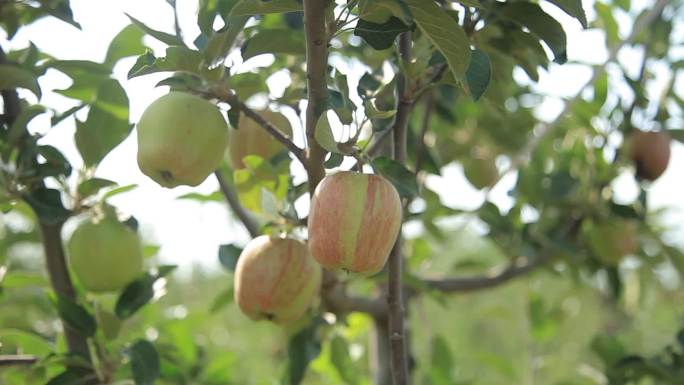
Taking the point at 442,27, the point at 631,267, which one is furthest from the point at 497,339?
the point at 442,27

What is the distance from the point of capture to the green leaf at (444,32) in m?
0.85

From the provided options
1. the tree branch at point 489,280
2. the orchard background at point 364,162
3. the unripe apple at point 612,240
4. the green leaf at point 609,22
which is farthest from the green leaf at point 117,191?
the green leaf at point 609,22

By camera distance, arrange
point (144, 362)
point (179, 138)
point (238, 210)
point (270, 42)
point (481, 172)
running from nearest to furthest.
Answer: point (179, 138) → point (270, 42) → point (144, 362) → point (238, 210) → point (481, 172)

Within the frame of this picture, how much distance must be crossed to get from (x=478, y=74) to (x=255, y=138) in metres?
0.41

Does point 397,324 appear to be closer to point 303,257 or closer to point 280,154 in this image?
point 303,257

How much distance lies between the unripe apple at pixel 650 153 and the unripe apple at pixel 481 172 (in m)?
0.40

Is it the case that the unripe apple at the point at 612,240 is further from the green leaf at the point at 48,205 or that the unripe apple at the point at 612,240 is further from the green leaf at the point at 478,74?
the green leaf at the point at 48,205

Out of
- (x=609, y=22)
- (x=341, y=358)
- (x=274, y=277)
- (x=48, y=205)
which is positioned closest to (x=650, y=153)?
(x=609, y=22)

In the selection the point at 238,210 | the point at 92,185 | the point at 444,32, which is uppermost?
the point at 444,32

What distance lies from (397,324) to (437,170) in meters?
0.45

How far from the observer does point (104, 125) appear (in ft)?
4.17

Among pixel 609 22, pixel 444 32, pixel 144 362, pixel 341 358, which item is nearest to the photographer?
pixel 444 32

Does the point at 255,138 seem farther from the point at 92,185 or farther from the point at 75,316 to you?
the point at 75,316

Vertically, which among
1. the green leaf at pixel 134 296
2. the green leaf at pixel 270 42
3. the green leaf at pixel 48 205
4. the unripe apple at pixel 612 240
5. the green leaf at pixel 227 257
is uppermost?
the green leaf at pixel 270 42
